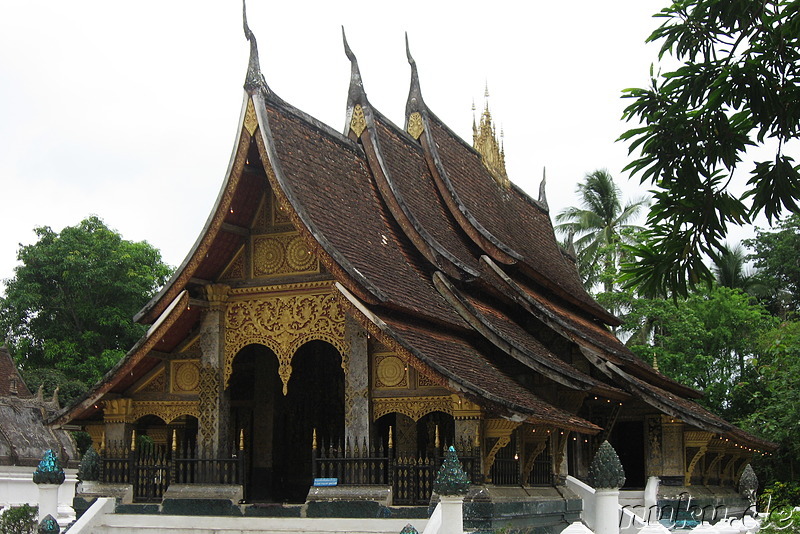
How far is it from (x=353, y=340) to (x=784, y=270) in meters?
30.0

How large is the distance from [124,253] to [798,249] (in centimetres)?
2470

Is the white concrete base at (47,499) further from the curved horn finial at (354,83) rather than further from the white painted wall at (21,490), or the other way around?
the white painted wall at (21,490)

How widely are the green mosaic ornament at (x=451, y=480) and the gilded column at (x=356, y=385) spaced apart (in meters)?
2.33

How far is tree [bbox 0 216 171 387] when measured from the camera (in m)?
37.7

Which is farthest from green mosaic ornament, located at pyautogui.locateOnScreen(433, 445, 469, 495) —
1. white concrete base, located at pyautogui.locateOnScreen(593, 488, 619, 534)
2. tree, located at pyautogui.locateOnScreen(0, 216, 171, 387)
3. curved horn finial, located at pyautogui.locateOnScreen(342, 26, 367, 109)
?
tree, located at pyautogui.locateOnScreen(0, 216, 171, 387)

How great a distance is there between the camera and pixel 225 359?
1302 cm

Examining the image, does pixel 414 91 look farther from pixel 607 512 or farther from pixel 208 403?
pixel 607 512

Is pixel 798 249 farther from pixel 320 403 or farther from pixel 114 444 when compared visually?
pixel 114 444

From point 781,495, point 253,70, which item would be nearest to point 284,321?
point 253,70

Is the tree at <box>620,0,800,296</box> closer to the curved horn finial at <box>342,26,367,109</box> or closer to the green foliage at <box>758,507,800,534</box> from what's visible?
the green foliage at <box>758,507,800,534</box>

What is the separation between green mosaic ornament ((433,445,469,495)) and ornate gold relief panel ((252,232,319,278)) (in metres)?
3.67

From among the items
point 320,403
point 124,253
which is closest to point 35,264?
point 124,253

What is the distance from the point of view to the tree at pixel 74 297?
37.7 metres

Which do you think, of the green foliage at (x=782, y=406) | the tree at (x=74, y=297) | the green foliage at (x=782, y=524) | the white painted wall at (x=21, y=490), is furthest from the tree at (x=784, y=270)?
the green foliage at (x=782, y=524)
